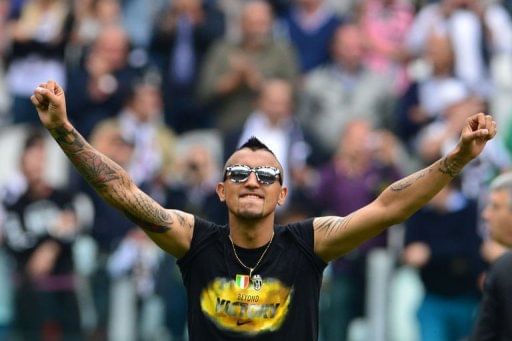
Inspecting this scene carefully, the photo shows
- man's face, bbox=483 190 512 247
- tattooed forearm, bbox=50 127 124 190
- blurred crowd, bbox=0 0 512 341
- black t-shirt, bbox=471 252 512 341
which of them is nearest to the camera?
tattooed forearm, bbox=50 127 124 190

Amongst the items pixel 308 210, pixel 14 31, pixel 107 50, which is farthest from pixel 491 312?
pixel 14 31

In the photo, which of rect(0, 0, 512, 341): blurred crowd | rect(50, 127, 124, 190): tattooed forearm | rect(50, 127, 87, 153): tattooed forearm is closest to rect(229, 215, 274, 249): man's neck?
rect(50, 127, 124, 190): tattooed forearm

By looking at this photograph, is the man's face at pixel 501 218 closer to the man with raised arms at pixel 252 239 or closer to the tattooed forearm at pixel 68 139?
the man with raised arms at pixel 252 239

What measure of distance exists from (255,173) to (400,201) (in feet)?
2.80

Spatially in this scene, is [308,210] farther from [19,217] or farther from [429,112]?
[19,217]

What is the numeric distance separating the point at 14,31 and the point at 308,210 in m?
4.90

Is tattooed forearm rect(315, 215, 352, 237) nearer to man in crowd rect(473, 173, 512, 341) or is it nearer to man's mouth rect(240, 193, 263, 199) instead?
man's mouth rect(240, 193, 263, 199)

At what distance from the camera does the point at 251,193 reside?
784 cm

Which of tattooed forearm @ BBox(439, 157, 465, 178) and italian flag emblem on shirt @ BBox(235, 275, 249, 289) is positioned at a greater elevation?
tattooed forearm @ BBox(439, 157, 465, 178)

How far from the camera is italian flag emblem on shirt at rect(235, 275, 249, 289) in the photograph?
7.79 m

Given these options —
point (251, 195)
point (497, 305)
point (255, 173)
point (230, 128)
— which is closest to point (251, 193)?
point (251, 195)

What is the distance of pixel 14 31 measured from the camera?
16812 mm

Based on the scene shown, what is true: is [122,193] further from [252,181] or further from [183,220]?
[252,181]

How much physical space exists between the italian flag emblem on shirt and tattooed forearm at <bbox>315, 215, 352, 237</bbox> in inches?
20.4
